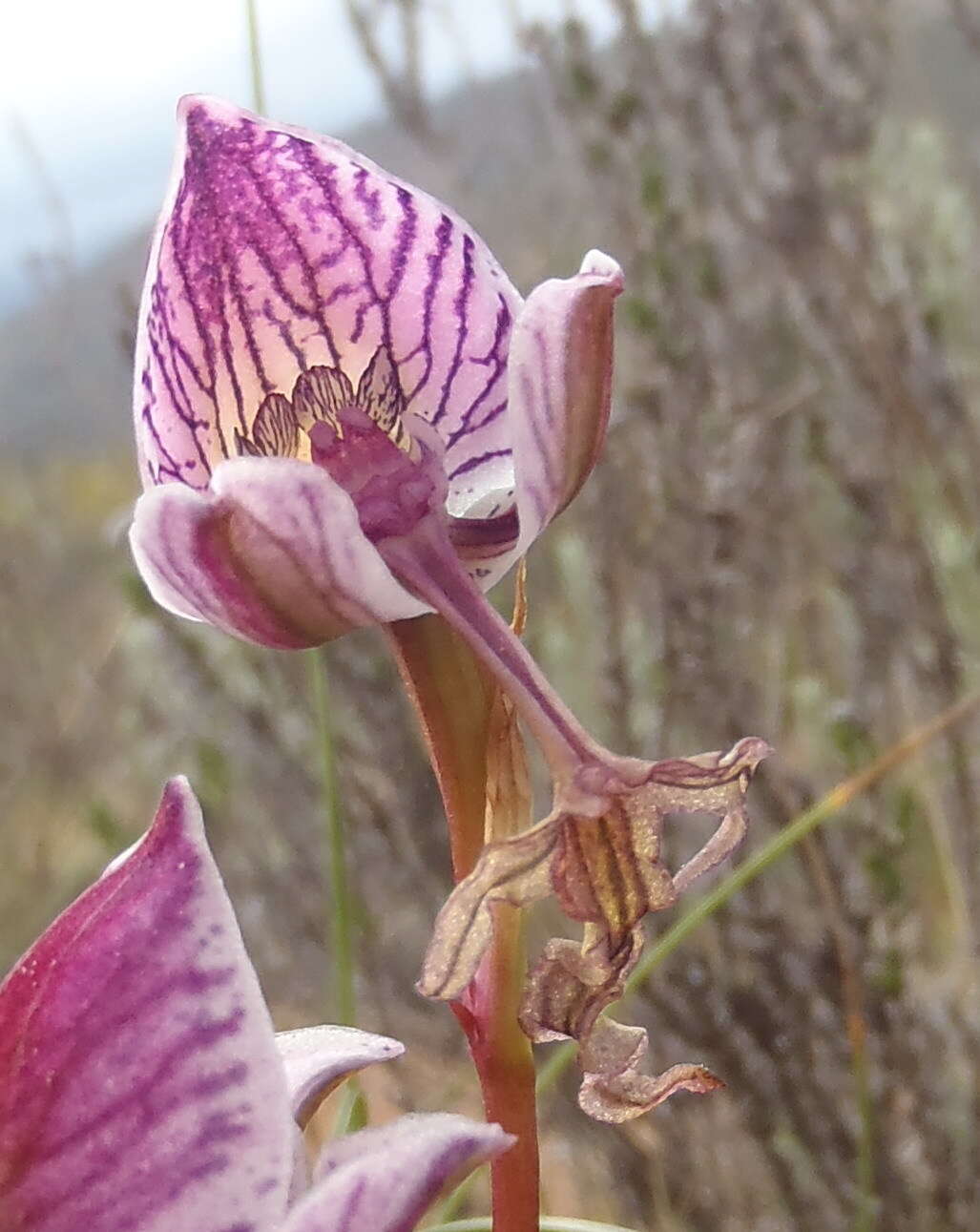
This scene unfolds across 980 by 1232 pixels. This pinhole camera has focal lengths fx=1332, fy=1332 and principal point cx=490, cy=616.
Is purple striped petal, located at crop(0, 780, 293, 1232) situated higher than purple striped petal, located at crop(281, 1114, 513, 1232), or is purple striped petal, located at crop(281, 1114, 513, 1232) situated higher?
purple striped petal, located at crop(0, 780, 293, 1232)

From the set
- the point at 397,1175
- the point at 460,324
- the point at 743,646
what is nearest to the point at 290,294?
the point at 460,324

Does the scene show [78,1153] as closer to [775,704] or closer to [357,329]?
[357,329]

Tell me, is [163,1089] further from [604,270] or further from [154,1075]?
[604,270]

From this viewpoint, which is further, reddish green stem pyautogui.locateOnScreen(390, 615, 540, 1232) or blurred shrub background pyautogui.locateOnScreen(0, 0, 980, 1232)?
blurred shrub background pyautogui.locateOnScreen(0, 0, 980, 1232)

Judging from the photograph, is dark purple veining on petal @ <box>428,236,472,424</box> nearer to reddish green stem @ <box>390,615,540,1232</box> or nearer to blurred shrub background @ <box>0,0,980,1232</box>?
reddish green stem @ <box>390,615,540,1232</box>

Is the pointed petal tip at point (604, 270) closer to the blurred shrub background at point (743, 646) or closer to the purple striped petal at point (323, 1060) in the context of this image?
the purple striped petal at point (323, 1060)

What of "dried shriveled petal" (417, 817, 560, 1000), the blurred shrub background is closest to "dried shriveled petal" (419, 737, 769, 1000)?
"dried shriveled petal" (417, 817, 560, 1000)
